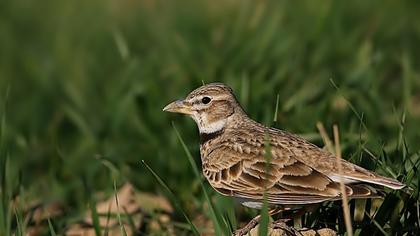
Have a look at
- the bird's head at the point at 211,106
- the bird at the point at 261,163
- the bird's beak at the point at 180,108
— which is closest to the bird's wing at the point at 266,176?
the bird at the point at 261,163

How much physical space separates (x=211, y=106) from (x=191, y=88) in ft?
6.61

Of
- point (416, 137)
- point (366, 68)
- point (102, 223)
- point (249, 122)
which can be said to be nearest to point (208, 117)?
point (249, 122)

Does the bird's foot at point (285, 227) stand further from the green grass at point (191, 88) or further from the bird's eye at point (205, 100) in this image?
the bird's eye at point (205, 100)

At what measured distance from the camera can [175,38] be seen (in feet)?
28.3

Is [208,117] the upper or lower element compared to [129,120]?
Answer: upper

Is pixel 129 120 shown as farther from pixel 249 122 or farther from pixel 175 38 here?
pixel 249 122

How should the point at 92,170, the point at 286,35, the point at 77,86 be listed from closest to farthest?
the point at 92,170, the point at 286,35, the point at 77,86

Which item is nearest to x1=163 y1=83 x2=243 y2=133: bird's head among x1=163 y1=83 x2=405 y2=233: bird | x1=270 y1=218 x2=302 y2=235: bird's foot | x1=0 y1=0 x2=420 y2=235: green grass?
x1=163 y1=83 x2=405 y2=233: bird

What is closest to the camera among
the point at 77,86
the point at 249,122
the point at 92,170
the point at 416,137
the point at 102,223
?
the point at 249,122

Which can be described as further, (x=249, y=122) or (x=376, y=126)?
(x=376, y=126)

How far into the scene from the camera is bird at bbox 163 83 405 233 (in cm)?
462

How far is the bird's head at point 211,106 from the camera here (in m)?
5.74

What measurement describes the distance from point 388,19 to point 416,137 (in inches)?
117

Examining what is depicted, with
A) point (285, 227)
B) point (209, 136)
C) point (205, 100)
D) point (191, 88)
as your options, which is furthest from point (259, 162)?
point (191, 88)
